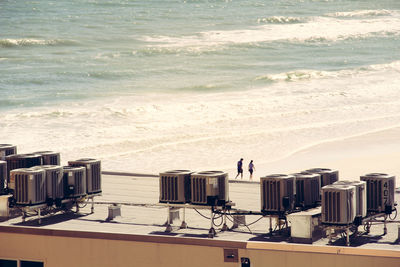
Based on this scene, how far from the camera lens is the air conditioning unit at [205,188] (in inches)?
709

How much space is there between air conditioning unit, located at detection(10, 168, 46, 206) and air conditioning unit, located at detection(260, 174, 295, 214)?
4608 mm

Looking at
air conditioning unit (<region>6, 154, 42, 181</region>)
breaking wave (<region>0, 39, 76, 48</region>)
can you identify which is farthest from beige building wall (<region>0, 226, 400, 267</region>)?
breaking wave (<region>0, 39, 76, 48</region>)

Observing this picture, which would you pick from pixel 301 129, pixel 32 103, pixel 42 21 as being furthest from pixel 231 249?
pixel 42 21

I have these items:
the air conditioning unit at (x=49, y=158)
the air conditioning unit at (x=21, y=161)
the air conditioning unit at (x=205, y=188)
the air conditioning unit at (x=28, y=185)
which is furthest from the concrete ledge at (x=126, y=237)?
the air conditioning unit at (x=49, y=158)

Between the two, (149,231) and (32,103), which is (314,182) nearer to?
(149,231)

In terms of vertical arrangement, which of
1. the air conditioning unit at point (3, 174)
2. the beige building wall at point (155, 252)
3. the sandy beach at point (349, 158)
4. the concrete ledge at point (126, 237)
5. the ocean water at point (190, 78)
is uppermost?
the ocean water at point (190, 78)

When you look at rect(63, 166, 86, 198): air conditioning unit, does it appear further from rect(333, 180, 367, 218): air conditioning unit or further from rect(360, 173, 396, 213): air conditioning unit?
rect(360, 173, 396, 213): air conditioning unit

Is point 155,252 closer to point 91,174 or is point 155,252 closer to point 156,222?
point 156,222

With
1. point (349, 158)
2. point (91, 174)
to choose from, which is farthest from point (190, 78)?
point (91, 174)

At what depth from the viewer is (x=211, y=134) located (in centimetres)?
5262

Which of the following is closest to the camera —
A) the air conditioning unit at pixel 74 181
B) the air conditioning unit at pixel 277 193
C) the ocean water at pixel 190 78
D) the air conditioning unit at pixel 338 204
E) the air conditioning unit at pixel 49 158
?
the air conditioning unit at pixel 338 204

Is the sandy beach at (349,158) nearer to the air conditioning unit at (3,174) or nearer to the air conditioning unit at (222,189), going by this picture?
the air conditioning unit at (3,174)

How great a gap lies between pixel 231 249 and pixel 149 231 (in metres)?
2.24

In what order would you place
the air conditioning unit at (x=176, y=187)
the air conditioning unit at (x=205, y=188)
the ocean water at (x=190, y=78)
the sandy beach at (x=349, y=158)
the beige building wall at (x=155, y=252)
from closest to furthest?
the beige building wall at (x=155, y=252), the air conditioning unit at (x=205, y=188), the air conditioning unit at (x=176, y=187), the sandy beach at (x=349, y=158), the ocean water at (x=190, y=78)
